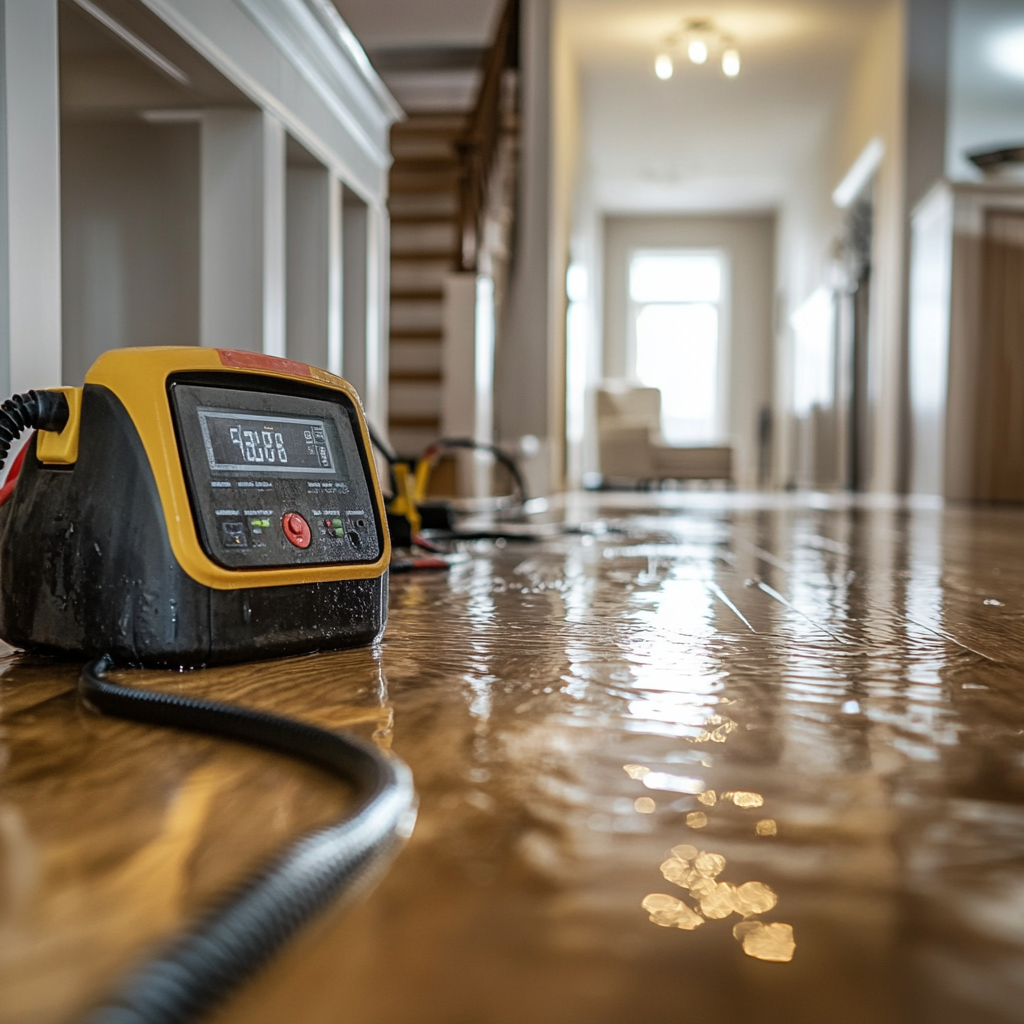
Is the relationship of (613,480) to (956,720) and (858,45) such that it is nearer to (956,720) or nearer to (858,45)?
(858,45)

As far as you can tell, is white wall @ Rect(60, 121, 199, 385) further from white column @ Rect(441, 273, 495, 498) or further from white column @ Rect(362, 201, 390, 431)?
white column @ Rect(441, 273, 495, 498)

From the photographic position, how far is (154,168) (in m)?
1.82

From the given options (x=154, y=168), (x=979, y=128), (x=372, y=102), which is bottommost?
(x=154, y=168)

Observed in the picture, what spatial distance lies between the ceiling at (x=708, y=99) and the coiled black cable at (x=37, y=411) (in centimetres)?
746

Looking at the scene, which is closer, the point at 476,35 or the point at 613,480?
the point at 476,35

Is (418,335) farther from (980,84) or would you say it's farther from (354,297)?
(980,84)

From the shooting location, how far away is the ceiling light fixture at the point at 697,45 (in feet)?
24.5

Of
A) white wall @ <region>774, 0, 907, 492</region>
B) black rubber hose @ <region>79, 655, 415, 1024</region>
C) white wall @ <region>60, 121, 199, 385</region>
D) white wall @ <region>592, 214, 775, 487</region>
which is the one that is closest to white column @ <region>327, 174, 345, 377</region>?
white wall @ <region>60, 121, 199, 385</region>

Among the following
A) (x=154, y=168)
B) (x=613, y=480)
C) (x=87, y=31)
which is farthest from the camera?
(x=613, y=480)

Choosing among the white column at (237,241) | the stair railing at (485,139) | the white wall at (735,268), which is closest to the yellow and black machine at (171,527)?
the white column at (237,241)

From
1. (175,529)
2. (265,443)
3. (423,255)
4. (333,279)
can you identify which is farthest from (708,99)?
(175,529)

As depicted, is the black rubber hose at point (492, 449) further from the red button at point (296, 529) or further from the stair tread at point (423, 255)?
the stair tread at point (423, 255)

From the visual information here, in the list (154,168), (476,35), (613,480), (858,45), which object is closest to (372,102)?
(154,168)

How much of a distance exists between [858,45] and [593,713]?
340 inches
